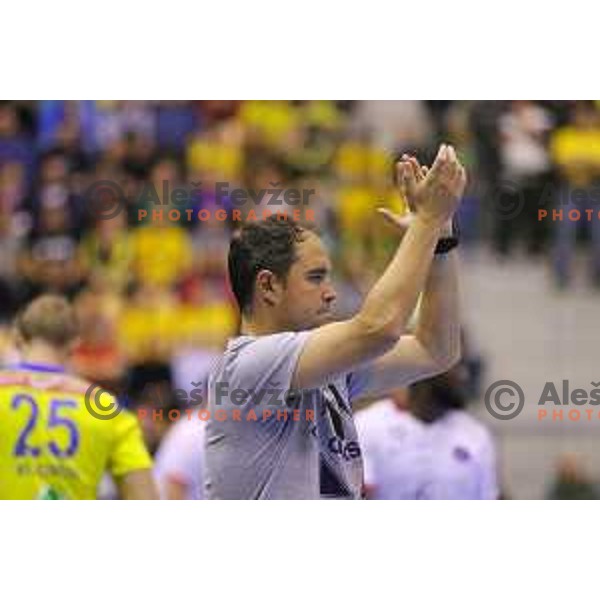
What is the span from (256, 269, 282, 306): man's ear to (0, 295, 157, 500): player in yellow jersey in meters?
1.55

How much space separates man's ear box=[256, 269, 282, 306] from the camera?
421cm

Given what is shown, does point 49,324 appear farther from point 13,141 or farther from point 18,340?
point 13,141

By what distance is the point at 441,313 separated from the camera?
439 centimetres

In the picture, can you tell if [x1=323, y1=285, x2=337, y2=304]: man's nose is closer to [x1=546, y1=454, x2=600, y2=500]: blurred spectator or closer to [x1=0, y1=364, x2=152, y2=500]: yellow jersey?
[x1=0, y1=364, x2=152, y2=500]: yellow jersey

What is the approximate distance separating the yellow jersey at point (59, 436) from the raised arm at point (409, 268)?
6.18 feet

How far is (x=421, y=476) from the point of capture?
6180mm

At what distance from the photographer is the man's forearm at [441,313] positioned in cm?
433

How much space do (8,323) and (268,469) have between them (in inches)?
249

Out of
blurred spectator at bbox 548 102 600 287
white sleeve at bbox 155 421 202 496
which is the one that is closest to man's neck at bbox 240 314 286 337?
white sleeve at bbox 155 421 202 496

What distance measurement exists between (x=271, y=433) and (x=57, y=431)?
1.65 m

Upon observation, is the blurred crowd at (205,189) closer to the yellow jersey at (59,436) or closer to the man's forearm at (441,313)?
the yellow jersey at (59,436)

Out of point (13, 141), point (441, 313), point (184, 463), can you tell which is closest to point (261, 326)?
point (441, 313)

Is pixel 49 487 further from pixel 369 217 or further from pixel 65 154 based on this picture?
pixel 65 154

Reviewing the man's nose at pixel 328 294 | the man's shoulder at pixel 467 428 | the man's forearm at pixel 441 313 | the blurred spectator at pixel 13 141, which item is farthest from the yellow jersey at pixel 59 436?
the blurred spectator at pixel 13 141
